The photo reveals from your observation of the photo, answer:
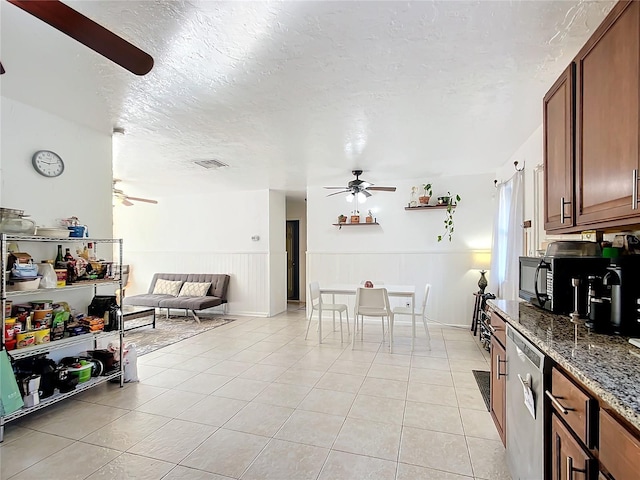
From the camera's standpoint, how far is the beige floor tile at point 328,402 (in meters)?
2.61

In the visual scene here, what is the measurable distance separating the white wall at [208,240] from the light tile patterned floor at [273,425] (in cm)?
264

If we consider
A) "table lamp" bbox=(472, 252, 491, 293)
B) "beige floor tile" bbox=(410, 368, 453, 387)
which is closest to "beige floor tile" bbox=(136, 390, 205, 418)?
"beige floor tile" bbox=(410, 368, 453, 387)

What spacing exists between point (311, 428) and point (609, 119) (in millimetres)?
2455

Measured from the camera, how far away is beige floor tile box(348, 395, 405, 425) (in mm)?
2484

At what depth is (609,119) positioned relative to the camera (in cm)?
141

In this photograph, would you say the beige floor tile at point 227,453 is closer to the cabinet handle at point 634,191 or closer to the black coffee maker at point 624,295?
the black coffee maker at point 624,295

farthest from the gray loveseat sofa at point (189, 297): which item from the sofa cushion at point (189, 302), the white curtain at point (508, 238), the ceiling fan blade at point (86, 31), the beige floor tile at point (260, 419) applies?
the ceiling fan blade at point (86, 31)

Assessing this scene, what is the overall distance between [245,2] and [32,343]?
269 cm

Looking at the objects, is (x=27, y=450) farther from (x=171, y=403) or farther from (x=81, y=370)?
(x=171, y=403)

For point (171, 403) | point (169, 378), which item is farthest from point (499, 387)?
point (169, 378)

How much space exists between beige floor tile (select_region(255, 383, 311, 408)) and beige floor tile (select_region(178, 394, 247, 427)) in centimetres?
20

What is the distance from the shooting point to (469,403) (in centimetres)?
273

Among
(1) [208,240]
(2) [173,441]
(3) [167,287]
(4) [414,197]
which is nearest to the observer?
(2) [173,441]

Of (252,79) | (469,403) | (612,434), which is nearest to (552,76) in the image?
(252,79)
